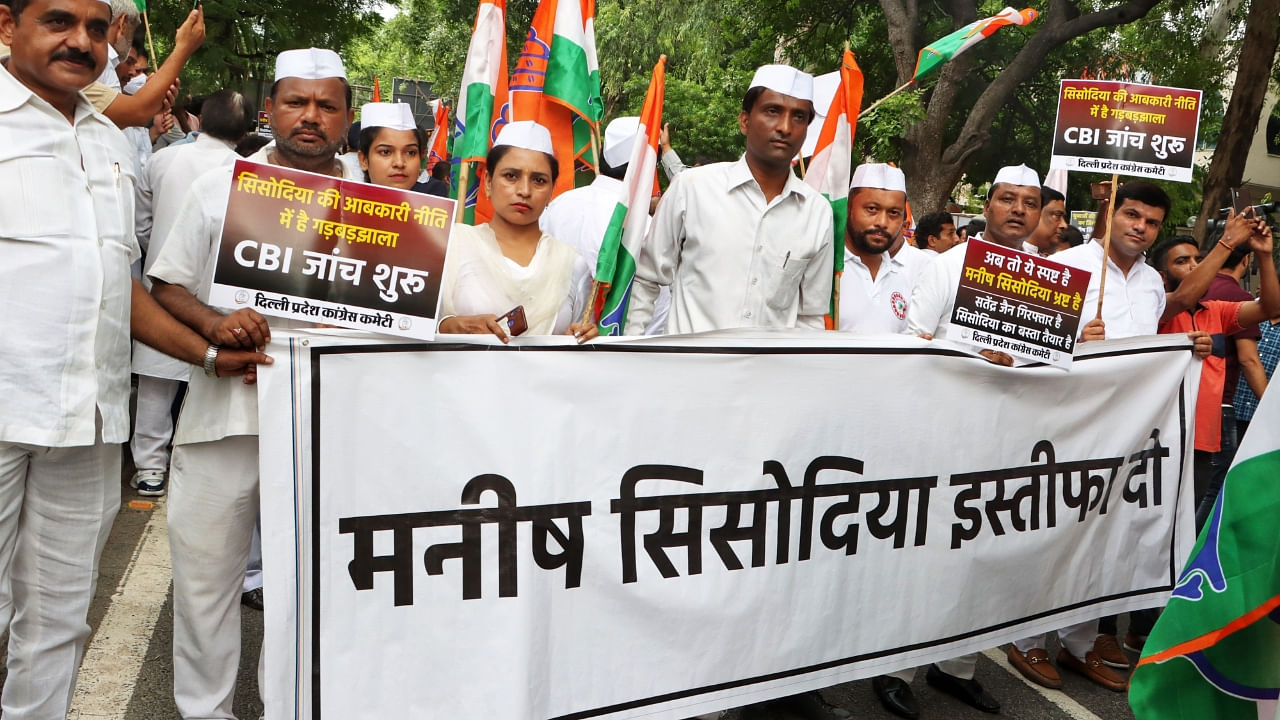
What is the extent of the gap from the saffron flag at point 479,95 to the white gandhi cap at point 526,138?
310mm

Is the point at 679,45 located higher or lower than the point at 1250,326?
higher

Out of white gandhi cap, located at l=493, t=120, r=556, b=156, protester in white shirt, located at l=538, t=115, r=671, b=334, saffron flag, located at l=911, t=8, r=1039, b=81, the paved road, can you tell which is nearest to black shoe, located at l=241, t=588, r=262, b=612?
the paved road

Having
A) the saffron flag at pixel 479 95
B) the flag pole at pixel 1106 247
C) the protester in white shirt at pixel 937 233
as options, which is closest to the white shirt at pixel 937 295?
the flag pole at pixel 1106 247

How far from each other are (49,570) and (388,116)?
3.13 m

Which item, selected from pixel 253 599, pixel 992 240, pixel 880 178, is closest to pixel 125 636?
pixel 253 599

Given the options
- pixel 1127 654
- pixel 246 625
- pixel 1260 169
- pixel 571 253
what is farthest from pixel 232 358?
pixel 1260 169

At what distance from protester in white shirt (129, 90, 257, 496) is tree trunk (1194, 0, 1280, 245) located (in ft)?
49.7

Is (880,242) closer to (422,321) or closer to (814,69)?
(422,321)

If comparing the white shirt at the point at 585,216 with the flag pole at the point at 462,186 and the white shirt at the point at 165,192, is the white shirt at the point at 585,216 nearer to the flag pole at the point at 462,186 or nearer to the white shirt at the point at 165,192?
the flag pole at the point at 462,186

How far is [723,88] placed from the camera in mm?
27969

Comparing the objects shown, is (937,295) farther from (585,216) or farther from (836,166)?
(585,216)

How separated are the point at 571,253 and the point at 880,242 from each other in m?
1.80

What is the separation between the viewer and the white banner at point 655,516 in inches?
116

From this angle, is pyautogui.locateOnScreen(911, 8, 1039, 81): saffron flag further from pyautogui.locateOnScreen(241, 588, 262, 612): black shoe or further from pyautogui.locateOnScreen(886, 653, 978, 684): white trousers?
pyautogui.locateOnScreen(241, 588, 262, 612): black shoe
